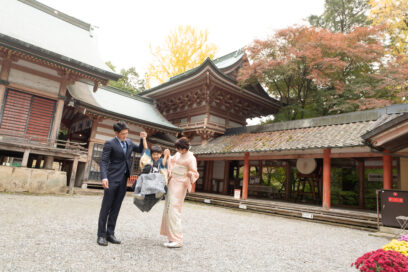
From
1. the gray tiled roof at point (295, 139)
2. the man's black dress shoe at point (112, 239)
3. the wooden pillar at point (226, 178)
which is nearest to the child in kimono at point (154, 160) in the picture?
the man's black dress shoe at point (112, 239)

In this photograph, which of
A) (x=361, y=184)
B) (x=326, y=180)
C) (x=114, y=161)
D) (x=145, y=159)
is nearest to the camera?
(x=114, y=161)

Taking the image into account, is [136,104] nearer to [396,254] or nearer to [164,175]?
[164,175]

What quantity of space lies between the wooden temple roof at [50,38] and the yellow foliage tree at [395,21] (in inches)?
560

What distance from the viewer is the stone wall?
27.5 ft

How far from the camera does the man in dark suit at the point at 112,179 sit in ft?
11.2

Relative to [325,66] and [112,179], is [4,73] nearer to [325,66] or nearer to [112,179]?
[112,179]

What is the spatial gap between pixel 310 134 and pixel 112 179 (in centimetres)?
811

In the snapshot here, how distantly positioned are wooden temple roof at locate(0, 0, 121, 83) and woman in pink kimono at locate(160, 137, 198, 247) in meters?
7.66

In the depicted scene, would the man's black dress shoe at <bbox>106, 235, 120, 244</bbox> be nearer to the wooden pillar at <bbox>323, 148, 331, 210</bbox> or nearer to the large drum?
the wooden pillar at <bbox>323, 148, 331, 210</bbox>

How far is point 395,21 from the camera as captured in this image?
13.6 metres

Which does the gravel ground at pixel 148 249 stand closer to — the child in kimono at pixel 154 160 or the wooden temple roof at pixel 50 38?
the child in kimono at pixel 154 160

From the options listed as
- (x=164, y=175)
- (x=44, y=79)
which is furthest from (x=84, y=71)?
(x=164, y=175)

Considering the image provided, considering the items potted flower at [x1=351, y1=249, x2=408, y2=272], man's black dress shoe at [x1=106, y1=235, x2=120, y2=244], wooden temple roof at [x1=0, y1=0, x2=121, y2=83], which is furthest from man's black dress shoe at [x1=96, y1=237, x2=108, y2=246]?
wooden temple roof at [x1=0, y1=0, x2=121, y2=83]

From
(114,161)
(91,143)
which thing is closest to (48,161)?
(91,143)
